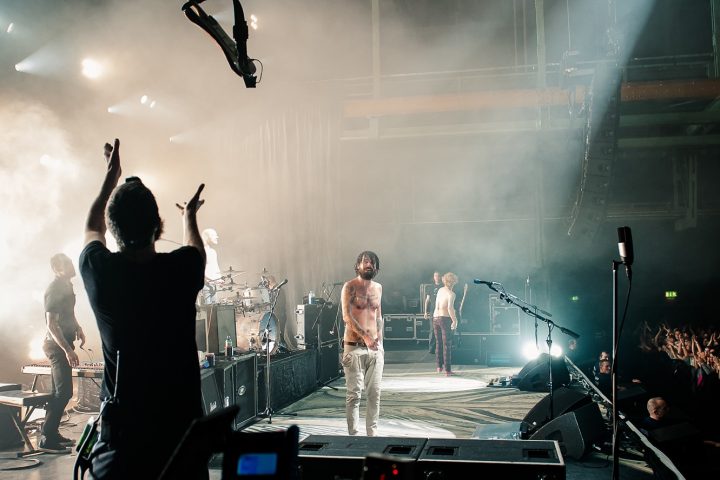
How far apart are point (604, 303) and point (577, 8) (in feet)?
23.7

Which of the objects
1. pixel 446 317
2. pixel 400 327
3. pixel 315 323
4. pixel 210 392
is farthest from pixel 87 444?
pixel 400 327

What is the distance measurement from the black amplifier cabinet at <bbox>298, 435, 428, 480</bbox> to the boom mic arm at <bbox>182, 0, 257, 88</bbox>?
125 inches

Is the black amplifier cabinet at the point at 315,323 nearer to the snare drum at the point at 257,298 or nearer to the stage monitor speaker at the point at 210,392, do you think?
the snare drum at the point at 257,298

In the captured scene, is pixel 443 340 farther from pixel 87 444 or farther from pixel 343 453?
pixel 87 444

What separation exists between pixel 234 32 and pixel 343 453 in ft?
11.2

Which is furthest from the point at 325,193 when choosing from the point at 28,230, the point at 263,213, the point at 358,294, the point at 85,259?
the point at 85,259

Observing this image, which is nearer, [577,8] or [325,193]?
[325,193]

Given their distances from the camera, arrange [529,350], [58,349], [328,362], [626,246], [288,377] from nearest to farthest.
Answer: [626,246]
[58,349]
[288,377]
[328,362]
[529,350]

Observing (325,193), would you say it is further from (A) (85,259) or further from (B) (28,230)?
(A) (85,259)

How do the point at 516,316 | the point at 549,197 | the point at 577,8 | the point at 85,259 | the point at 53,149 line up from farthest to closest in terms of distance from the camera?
the point at 549,197, the point at 577,8, the point at 516,316, the point at 53,149, the point at 85,259

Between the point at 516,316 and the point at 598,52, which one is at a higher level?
the point at 598,52

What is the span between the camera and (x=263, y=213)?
→ 12641 millimetres

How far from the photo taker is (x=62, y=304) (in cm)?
577

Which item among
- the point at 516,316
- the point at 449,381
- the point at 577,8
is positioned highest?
the point at 577,8
